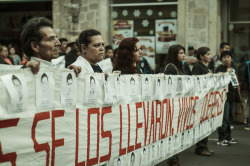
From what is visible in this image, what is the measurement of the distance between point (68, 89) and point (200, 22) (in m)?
10.7

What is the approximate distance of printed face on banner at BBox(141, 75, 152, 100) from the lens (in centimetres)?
508

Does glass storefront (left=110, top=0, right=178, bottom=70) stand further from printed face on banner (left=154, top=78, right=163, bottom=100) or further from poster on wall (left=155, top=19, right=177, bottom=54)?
printed face on banner (left=154, top=78, right=163, bottom=100)

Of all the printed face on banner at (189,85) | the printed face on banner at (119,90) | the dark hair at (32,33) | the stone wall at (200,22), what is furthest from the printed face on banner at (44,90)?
the stone wall at (200,22)

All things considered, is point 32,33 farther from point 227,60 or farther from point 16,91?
point 227,60

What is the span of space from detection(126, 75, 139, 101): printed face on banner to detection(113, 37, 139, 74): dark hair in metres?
0.51

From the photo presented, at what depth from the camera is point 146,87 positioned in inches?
203

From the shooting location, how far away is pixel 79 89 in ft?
12.4

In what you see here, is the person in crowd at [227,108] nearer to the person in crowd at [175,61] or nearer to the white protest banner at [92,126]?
the person in crowd at [175,61]

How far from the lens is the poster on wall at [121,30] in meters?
14.7

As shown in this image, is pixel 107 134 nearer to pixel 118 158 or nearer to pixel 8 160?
pixel 118 158

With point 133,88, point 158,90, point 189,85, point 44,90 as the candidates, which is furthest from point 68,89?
point 189,85

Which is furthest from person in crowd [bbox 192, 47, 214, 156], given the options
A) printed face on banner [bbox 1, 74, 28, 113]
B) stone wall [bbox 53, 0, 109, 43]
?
stone wall [bbox 53, 0, 109, 43]

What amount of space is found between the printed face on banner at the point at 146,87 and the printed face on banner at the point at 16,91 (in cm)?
219

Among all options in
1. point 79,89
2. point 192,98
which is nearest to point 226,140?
point 192,98
